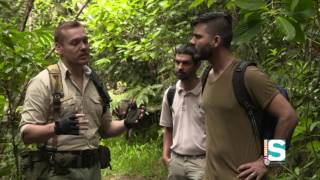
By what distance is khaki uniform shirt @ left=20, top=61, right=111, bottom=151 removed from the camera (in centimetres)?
372

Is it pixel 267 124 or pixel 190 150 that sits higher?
pixel 267 124

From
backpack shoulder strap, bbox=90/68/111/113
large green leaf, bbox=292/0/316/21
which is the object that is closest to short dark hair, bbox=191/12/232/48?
large green leaf, bbox=292/0/316/21

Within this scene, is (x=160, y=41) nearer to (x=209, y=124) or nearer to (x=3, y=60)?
(x=3, y=60)

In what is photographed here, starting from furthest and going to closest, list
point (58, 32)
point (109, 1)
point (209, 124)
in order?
A: 1. point (109, 1)
2. point (58, 32)
3. point (209, 124)

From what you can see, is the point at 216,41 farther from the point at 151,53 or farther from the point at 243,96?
the point at 151,53

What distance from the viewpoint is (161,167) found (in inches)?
382

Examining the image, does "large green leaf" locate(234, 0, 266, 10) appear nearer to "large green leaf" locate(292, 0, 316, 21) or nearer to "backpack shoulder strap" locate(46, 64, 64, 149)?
"large green leaf" locate(292, 0, 316, 21)

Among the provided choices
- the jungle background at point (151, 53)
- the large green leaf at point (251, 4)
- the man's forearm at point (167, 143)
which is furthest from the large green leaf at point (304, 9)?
the man's forearm at point (167, 143)

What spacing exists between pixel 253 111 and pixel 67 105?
5.05 feet

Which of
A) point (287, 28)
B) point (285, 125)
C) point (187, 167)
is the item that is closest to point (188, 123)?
point (187, 167)

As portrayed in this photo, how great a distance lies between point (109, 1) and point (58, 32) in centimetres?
561

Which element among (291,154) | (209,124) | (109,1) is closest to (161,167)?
(109,1)

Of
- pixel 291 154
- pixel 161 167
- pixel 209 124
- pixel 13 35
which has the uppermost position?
pixel 13 35

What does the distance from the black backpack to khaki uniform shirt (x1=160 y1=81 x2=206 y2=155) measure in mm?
1546
